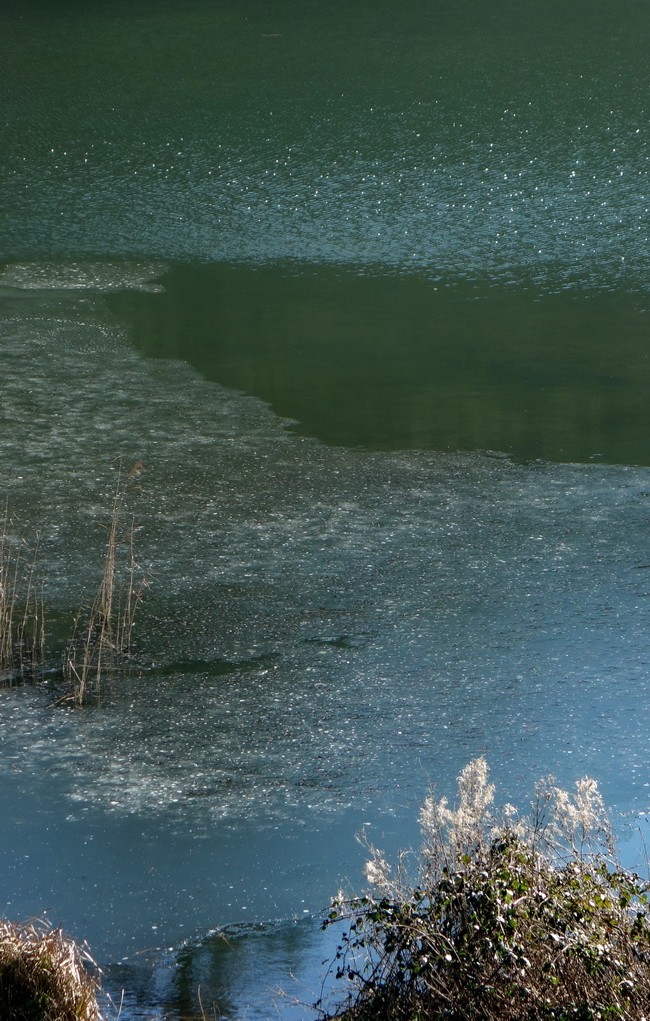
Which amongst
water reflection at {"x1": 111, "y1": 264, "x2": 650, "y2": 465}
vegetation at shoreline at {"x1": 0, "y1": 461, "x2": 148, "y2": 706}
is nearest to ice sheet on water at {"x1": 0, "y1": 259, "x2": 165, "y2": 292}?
Result: water reflection at {"x1": 111, "y1": 264, "x2": 650, "y2": 465}

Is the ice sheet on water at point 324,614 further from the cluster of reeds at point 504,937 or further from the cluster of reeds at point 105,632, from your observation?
the cluster of reeds at point 504,937

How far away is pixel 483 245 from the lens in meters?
16.1

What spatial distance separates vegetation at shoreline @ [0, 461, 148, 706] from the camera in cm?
585

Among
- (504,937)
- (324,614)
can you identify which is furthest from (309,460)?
(504,937)

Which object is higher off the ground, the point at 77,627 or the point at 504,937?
the point at 504,937

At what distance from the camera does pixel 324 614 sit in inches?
260

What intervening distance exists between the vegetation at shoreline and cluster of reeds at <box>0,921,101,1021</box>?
2.31 m

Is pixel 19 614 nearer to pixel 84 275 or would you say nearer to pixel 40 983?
pixel 40 983

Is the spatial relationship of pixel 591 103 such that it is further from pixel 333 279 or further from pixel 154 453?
pixel 154 453

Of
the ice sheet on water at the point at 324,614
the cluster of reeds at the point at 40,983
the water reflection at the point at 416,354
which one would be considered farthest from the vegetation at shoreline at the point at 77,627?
the water reflection at the point at 416,354

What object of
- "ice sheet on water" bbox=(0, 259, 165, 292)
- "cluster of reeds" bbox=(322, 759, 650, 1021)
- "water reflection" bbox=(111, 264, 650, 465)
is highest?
"ice sheet on water" bbox=(0, 259, 165, 292)

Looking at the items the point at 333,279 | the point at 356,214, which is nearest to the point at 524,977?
the point at 333,279

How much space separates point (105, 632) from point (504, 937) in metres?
3.63

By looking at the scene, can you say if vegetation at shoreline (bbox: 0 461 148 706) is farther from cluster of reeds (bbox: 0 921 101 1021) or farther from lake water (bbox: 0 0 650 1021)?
cluster of reeds (bbox: 0 921 101 1021)
